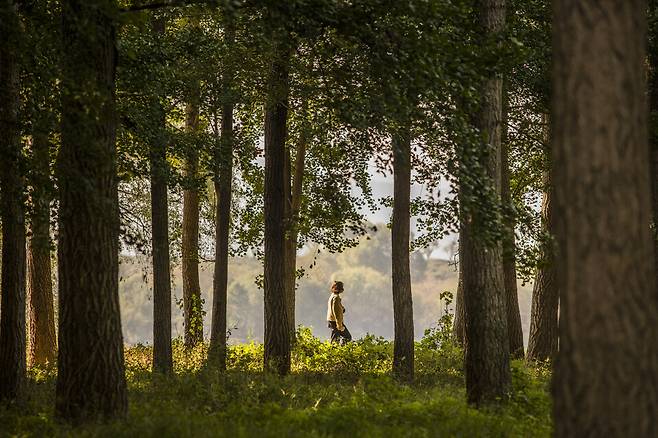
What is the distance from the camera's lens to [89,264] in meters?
9.36

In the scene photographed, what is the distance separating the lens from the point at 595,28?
5.23 m

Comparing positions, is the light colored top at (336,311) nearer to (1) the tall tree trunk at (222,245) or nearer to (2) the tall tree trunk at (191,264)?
(2) the tall tree trunk at (191,264)

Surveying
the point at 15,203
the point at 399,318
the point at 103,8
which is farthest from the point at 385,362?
the point at 103,8

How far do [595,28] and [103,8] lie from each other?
4968mm

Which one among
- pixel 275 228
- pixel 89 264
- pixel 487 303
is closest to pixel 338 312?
pixel 275 228

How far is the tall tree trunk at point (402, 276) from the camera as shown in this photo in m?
17.0

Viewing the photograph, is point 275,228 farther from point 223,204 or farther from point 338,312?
point 338,312

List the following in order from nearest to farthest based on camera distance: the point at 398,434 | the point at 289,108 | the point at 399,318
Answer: the point at 398,434
the point at 289,108
the point at 399,318

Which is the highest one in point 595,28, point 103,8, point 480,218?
point 103,8

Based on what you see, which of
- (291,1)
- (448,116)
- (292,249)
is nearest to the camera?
(291,1)

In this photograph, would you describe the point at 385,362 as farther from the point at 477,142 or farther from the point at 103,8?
the point at 103,8

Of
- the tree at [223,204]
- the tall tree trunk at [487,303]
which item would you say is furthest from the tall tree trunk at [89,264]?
the tree at [223,204]

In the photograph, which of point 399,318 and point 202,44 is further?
point 399,318

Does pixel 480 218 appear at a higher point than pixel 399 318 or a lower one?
higher
